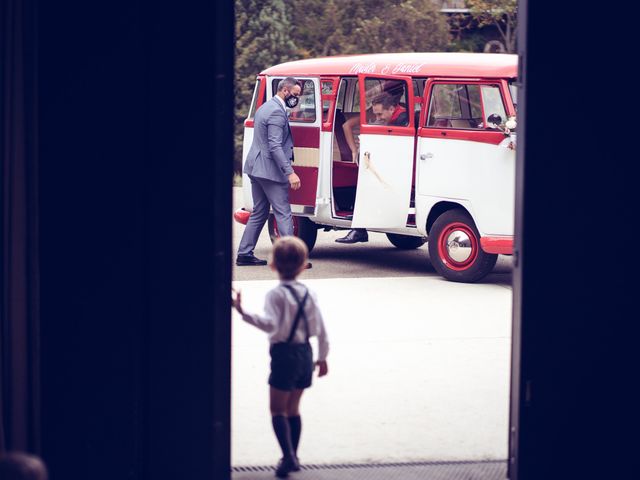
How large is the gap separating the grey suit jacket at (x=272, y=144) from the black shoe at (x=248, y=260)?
0.92 metres

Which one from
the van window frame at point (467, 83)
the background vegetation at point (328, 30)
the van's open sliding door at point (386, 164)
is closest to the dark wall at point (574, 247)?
the van window frame at point (467, 83)

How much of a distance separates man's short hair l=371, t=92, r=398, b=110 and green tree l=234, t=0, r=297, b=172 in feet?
53.6

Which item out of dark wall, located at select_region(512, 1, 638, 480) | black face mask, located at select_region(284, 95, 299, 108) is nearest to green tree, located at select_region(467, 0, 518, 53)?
black face mask, located at select_region(284, 95, 299, 108)

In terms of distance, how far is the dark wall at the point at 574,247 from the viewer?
15.5ft

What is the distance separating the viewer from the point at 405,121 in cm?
1163

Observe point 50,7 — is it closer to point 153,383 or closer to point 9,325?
point 9,325

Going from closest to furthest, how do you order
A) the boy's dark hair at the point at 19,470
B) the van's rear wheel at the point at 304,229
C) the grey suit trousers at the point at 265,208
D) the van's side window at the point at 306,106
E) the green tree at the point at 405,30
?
the boy's dark hair at the point at 19,470 < the grey suit trousers at the point at 265,208 < the van's side window at the point at 306,106 < the van's rear wheel at the point at 304,229 < the green tree at the point at 405,30

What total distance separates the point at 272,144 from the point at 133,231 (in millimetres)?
7325

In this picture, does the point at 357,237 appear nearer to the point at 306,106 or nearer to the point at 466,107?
the point at 306,106

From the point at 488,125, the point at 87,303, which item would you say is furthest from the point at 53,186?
the point at 488,125

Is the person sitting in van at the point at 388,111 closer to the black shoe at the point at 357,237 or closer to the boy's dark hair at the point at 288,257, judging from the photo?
the black shoe at the point at 357,237

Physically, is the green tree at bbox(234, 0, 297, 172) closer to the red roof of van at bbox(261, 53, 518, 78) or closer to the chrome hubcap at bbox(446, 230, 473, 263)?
the red roof of van at bbox(261, 53, 518, 78)

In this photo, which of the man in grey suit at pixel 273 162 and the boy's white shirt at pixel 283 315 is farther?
the man in grey suit at pixel 273 162

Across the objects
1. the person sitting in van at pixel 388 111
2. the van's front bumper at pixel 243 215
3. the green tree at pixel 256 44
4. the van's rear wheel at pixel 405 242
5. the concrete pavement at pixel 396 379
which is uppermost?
the green tree at pixel 256 44
